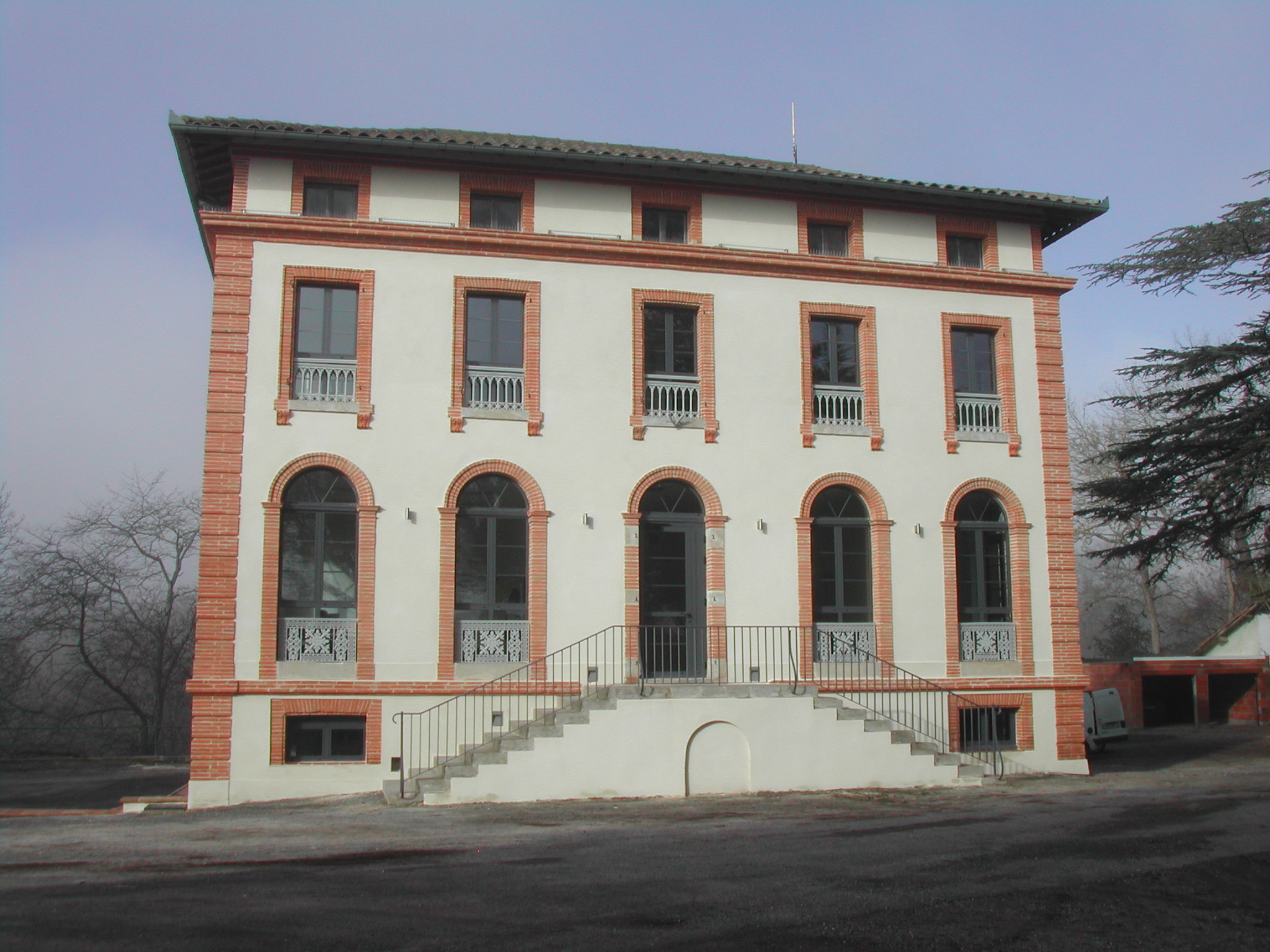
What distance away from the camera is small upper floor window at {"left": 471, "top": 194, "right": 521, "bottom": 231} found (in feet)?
58.1

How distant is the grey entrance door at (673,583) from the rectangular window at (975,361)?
5426mm

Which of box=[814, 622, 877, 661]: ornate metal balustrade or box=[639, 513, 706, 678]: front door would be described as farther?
box=[814, 622, 877, 661]: ornate metal balustrade

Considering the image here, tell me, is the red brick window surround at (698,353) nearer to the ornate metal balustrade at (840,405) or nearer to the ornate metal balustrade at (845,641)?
the ornate metal balustrade at (840,405)

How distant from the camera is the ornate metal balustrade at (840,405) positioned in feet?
61.2

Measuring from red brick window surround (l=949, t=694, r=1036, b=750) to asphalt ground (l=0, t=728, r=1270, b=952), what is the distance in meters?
3.14

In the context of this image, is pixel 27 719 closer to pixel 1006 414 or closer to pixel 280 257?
pixel 280 257

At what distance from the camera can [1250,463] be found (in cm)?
2055

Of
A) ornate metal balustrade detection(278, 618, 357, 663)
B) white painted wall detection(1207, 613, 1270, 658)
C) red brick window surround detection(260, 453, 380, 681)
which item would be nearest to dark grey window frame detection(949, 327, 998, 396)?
red brick window surround detection(260, 453, 380, 681)

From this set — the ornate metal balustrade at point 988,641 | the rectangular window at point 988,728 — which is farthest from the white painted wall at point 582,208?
the rectangular window at point 988,728

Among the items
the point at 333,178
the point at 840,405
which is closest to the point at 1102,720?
the point at 840,405

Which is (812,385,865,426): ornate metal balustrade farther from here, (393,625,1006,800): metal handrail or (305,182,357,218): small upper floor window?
(305,182,357,218): small upper floor window

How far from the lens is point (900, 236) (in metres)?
19.3

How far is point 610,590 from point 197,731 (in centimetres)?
620

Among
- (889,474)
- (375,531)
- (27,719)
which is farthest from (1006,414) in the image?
(27,719)
